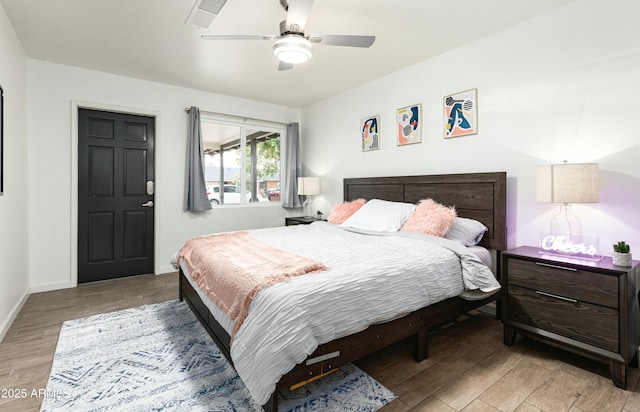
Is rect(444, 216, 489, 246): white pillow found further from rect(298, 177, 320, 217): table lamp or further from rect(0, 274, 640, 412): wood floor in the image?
rect(298, 177, 320, 217): table lamp

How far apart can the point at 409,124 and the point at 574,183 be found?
6.07 ft

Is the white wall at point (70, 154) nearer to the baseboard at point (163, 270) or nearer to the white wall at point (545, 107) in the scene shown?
the baseboard at point (163, 270)

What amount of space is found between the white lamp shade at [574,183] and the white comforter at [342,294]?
0.72 meters

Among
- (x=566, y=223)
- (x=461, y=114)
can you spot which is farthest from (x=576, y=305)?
(x=461, y=114)

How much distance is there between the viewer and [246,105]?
4.88 meters

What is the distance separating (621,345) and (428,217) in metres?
1.46

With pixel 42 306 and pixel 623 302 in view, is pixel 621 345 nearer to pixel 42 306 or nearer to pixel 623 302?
pixel 623 302

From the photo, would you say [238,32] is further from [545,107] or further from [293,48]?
[545,107]

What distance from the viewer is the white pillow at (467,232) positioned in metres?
2.79

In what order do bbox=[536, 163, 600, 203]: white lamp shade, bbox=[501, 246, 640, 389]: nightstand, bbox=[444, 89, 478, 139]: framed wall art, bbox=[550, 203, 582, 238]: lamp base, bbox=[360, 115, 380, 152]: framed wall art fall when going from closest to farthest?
bbox=[501, 246, 640, 389]: nightstand
bbox=[536, 163, 600, 203]: white lamp shade
bbox=[550, 203, 582, 238]: lamp base
bbox=[444, 89, 478, 139]: framed wall art
bbox=[360, 115, 380, 152]: framed wall art

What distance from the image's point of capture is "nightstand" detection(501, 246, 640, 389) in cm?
179

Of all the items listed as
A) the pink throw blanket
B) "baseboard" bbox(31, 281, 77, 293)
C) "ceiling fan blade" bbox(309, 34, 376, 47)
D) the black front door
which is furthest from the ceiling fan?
"baseboard" bbox(31, 281, 77, 293)

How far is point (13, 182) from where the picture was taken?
9.20ft

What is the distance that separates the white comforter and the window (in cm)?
259
